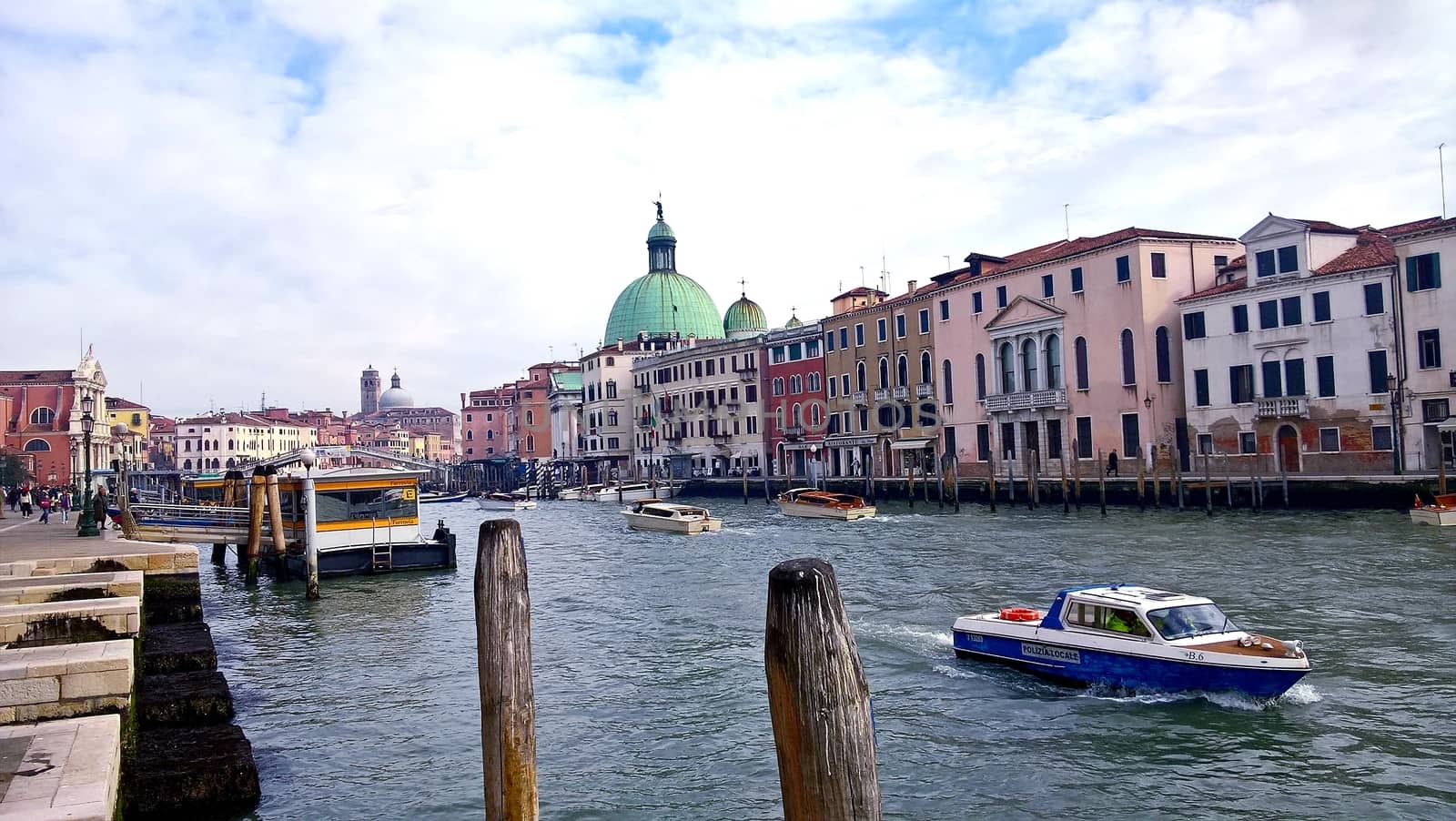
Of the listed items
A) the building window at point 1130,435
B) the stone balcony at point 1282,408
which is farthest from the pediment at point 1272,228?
the building window at point 1130,435

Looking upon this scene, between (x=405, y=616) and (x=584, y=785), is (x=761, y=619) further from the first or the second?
(x=584, y=785)

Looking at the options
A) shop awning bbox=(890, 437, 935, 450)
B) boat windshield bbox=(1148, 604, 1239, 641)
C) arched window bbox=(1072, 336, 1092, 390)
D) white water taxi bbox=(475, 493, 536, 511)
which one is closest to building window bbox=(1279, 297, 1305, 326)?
arched window bbox=(1072, 336, 1092, 390)

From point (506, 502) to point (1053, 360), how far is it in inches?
1439

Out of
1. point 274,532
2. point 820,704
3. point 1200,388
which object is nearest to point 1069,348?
point 1200,388

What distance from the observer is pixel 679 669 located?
13258 mm

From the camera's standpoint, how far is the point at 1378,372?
30.4 meters

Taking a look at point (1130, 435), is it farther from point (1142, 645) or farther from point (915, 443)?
point (1142, 645)

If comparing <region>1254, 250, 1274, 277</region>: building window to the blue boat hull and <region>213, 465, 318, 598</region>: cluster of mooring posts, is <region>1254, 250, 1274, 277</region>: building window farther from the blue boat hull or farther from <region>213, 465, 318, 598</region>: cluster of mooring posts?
<region>213, 465, 318, 598</region>: cluster of mooring posts

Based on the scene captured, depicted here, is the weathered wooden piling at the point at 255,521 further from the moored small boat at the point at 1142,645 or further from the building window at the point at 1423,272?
the building window at the point at 1423,272

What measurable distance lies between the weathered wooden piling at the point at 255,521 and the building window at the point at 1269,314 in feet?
93.3

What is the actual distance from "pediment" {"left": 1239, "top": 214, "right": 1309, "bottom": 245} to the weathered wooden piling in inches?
1128

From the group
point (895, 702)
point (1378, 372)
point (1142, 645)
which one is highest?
point (1378, 372)

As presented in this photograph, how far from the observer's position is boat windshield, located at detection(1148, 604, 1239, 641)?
Result: 438 inches

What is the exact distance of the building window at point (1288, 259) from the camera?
3247 centimetres
